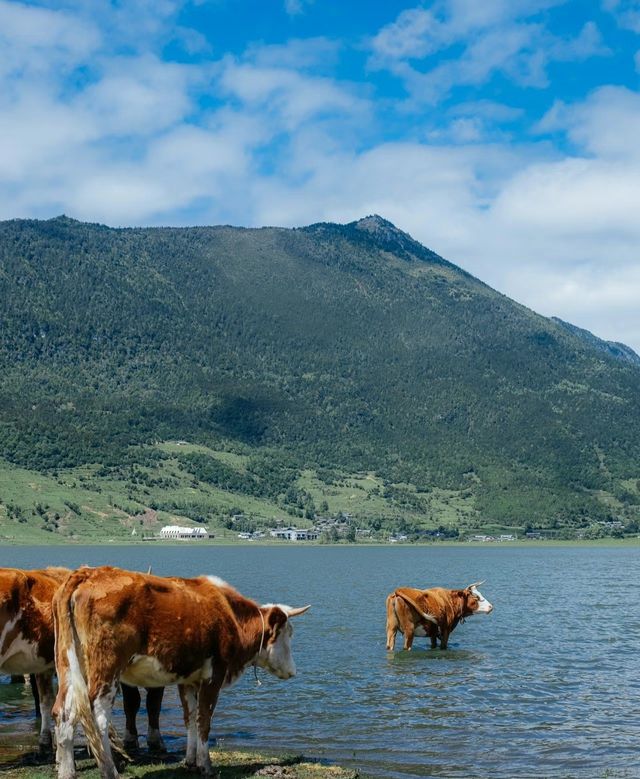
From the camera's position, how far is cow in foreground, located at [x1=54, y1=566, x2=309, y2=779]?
540 inches

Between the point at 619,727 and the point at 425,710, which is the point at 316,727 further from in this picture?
the point at 619,727

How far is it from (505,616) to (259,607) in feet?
117

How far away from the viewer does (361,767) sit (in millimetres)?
17453

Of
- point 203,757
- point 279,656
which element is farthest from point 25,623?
point 279,656

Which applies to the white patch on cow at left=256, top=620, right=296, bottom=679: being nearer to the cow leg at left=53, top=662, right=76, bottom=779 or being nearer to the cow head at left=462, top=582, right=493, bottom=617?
the cow leg at left=53, top=662, right=76, bottom=779

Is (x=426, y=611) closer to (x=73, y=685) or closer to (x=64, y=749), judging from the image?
(x=64, y=749)

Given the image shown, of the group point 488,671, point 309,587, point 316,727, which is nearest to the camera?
point 316,727

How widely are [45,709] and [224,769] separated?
3.46 meters

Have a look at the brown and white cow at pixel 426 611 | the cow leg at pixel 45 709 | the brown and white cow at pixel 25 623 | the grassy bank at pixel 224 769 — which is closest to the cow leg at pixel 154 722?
the grassy bank at pixel 224 769

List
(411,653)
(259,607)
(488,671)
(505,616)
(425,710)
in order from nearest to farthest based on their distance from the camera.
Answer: (259,607)
(425,710)
(488,671)
(411,653)
(505,616)

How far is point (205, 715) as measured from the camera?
14984 mm

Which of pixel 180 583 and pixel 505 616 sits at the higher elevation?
pixel 180 583

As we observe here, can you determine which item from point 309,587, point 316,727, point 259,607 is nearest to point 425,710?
point 316,727

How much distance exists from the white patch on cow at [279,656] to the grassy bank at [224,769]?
153cm
